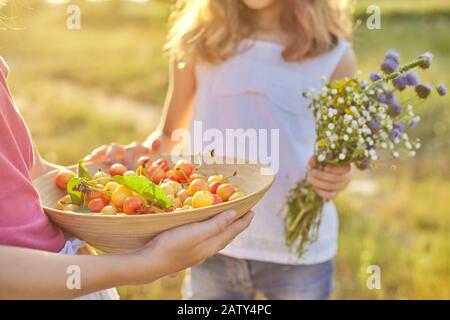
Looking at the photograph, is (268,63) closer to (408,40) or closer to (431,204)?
(431,204)

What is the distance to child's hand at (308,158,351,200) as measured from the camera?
208cm

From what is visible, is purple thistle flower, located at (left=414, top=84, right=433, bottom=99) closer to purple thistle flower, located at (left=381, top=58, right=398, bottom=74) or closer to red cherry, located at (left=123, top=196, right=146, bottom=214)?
purple thistle flower, located at (left=381, top=58, right=398, bottom=74)

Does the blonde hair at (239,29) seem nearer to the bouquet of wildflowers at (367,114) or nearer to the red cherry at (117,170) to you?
the bouquet of wildflowers at (367,114)

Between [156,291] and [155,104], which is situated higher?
[155,104]

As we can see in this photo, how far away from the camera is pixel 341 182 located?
82.7 inches

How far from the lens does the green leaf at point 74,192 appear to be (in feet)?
5.46

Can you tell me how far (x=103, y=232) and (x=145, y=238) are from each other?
0.32ft

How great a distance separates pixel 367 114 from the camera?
Answer: 1911 millimetres

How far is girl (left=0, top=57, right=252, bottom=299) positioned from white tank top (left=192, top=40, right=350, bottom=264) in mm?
745

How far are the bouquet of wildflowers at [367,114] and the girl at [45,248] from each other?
540 millimetres

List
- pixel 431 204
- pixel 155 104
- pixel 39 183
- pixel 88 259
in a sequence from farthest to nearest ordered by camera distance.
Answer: pixel 155 104, pixel 431 204, pixel 39 183, pixel 88 259

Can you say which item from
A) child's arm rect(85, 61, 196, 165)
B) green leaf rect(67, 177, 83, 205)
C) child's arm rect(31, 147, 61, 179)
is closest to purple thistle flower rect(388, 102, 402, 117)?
child's arm rect(85, 61, 196, 165)

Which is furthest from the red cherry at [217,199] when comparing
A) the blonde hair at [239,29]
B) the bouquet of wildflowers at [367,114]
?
the blonde hair at [239,29]
